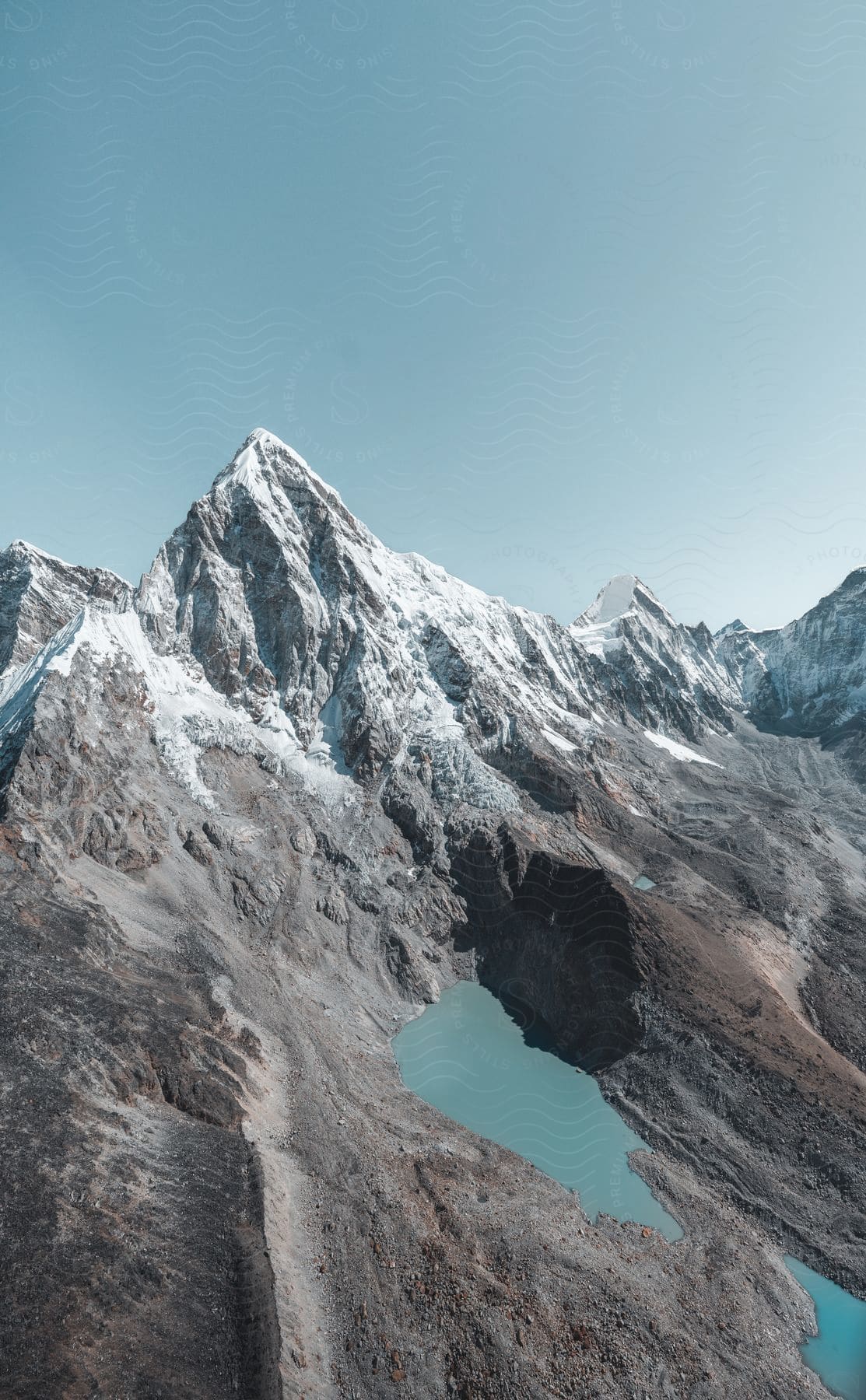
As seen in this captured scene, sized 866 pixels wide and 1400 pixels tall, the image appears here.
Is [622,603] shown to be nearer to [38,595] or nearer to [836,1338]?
[38,595]

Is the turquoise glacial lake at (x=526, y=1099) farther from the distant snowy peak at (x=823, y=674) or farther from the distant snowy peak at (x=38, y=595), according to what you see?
the distant snowy peak at (x=823, y=674)

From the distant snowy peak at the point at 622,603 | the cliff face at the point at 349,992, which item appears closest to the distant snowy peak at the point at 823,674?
the distant snowy peak at the point at 622,603

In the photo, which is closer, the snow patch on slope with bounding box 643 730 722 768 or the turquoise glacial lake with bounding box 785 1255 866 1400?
the turquoise glacial lake with bounding box 785 1255 866 1400

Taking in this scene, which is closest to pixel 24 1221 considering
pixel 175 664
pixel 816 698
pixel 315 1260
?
pixel 315 1260

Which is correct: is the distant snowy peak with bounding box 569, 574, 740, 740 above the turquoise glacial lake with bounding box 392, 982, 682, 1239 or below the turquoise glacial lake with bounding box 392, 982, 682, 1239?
above

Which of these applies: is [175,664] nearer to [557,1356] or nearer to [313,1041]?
[313,1041]

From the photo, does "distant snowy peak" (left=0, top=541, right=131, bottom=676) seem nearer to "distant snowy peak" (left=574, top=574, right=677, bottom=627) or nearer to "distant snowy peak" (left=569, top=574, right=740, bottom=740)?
"distant snowy peak" (left=569, top=574, right=740, bottom=740)

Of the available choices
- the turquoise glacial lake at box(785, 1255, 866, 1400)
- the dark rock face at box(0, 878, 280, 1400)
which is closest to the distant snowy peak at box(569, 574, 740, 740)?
the turquoise glacial lake at box(785, 1255, 866, 1400)
